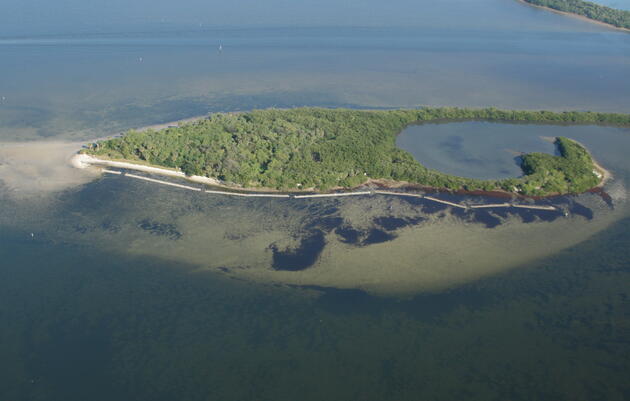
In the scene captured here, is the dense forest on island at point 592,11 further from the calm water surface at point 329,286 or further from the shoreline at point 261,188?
the shoreline at point 261,188

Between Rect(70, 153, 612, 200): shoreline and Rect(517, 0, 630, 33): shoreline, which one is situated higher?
Rect(517, 0, 630, 33): shoreline

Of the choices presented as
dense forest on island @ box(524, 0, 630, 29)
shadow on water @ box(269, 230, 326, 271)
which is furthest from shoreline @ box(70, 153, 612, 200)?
dense forest on island @ box(524, 0, 630, 29)

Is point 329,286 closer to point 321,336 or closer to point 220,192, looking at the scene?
point 321,336

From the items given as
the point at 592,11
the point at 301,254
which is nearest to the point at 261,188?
the point at 301,254

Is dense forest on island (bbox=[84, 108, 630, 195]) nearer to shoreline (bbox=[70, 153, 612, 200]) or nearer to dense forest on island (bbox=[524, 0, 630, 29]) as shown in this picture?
shoreline (bbox=[70, 153, 612, 200])

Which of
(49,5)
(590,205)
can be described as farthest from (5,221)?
(49,5)

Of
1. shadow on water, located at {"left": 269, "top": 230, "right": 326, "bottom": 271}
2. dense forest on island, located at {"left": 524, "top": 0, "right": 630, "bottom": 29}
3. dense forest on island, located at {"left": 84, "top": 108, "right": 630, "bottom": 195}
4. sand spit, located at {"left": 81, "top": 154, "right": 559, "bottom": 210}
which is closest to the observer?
shadow on water, located at {"left": 269, "top": 230, "right": 326, "bottom": 271}

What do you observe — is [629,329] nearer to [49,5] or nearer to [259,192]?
[259,192]
